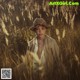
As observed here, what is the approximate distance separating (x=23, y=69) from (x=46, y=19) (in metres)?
0.36

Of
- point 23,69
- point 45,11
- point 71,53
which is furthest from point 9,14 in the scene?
point 71,53

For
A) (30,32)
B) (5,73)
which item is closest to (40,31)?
(30,32)

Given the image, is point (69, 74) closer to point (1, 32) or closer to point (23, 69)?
point (23, 69)

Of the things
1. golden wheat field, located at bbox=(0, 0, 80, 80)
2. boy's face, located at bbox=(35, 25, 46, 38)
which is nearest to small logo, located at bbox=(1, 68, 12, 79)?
golden wheat field, located at bbox=(0, 0, 80, 80)

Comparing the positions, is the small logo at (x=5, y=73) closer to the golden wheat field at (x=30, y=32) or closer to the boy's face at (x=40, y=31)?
the golden wheat field at (x=30, y=32)

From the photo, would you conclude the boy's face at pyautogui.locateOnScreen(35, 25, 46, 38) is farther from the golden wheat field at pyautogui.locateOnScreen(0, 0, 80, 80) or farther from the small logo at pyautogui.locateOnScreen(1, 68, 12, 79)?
the small logo at pyautogui.locateOnScreen(1, 68, 12, 79)

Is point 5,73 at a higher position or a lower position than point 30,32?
lower

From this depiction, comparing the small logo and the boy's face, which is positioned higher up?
the boy's face

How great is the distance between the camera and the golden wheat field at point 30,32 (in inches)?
49.4

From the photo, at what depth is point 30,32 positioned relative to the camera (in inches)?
49.8

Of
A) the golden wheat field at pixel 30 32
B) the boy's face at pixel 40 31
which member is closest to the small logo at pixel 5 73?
A: the golden wheat field at pixel 30 32

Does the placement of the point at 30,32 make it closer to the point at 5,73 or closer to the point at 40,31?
the point at 40,31

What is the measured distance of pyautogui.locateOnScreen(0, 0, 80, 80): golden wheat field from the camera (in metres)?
1.25

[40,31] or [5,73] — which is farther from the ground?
[40,31]
